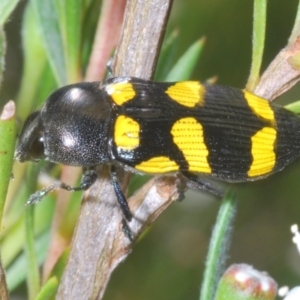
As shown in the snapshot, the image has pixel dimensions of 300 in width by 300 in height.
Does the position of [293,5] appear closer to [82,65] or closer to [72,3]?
[82,65]

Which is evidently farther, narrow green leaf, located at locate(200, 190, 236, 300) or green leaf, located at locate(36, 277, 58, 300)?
narrow green leaf, located at locate(200, 190, 236, 300)

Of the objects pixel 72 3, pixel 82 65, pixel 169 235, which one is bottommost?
pixel 169 235

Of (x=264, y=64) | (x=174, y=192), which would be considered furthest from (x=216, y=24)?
(x=174, y=192)

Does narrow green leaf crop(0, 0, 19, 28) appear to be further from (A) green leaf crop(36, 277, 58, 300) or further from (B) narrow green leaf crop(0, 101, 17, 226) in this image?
(A) green leaf crop(36, 277, 58, 300)

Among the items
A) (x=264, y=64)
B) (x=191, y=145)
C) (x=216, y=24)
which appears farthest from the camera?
(x=264, y=64)

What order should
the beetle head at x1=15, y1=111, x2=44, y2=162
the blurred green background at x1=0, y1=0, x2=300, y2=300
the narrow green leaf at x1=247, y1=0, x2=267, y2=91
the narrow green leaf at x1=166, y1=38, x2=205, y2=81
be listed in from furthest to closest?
the blurred green background at x1=0, y1=0, x2=300, y2=300 → the narrow green leaf at x1=166, y1=38, x2=205, y2=81 → the beetle head at x1=15, y1=111, x2=44, y2=162 → the narrow green leaf at x1=247, y1=0, x2=267, y2=91

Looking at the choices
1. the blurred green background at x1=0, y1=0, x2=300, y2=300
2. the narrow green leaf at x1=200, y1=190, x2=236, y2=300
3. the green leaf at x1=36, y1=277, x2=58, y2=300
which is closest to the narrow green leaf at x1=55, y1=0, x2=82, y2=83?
the narrow green leaf at x1=200, y1=190, x2=236, y2=300

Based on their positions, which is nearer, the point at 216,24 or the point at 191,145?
the point at 191,145

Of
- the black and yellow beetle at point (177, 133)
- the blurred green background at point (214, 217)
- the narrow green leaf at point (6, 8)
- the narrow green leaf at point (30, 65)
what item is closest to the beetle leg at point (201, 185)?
the black and yellow beetle at point (177, 133)
